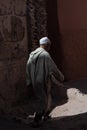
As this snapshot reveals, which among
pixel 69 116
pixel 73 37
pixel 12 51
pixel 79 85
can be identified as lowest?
pixel 79 85

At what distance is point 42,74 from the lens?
7797 millimetres

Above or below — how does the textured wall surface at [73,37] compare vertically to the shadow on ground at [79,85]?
above

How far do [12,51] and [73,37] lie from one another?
370 cm

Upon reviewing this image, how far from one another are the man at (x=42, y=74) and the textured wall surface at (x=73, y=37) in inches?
204

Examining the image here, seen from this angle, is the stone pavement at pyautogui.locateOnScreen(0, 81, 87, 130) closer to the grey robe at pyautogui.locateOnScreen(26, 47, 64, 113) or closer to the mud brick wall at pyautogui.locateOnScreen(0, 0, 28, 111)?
the grey robe at pyautogui.locateOnScreen(26, 47, 64, 113)

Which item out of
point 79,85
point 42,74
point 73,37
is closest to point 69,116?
point 42,74

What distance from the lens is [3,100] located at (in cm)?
955

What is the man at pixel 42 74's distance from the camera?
7770 millimetres

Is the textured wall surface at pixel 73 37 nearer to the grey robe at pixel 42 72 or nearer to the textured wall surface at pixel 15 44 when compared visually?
the textured wall surface at pixel 15 44

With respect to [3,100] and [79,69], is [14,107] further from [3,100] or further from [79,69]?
[79,69]

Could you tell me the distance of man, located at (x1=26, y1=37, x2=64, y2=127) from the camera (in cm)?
777

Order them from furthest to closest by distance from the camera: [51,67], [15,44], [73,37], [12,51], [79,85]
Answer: [73,37] → [79,85] → [15,44] → [12,51] → [51,67]

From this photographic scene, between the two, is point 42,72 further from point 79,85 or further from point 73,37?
point 73,37

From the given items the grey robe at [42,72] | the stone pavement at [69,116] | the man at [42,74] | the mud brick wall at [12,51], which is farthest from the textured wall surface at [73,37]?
the grey robe at [42,72]
